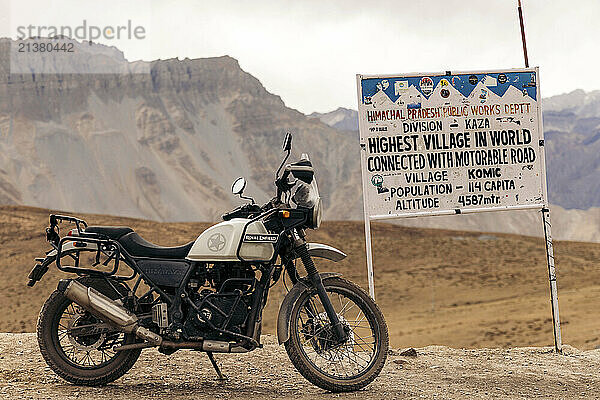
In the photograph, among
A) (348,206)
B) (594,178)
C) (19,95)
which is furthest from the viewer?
(594,178)

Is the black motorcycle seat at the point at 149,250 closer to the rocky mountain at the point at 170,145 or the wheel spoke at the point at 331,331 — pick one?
the wheel spoke at the point at 331,331

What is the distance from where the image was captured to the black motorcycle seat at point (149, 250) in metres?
5.61

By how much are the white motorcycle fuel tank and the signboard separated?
7.91ft

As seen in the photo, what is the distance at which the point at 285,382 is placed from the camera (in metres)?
6.18

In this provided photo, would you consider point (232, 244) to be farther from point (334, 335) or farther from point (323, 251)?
point (334, 335)

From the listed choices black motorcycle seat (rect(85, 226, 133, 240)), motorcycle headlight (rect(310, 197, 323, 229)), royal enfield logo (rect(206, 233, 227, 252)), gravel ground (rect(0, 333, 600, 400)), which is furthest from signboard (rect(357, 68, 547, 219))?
black motorcycle seat (rect(85, 226, 133, 240))

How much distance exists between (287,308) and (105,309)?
1.32m

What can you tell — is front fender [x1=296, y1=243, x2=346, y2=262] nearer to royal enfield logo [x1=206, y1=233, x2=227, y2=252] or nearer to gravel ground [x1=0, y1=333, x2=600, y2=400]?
royal enfield logo [x1=206, y1=233, x2=227, y2=252]

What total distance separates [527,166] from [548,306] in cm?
1177

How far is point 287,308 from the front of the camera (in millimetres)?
5586

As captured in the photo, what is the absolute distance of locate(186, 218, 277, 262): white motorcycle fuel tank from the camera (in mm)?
5445

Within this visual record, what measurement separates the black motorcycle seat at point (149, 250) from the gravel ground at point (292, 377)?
103 cm

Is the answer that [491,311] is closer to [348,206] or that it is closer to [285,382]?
[285,382]

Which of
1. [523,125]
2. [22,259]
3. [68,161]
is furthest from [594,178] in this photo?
[523,125]
